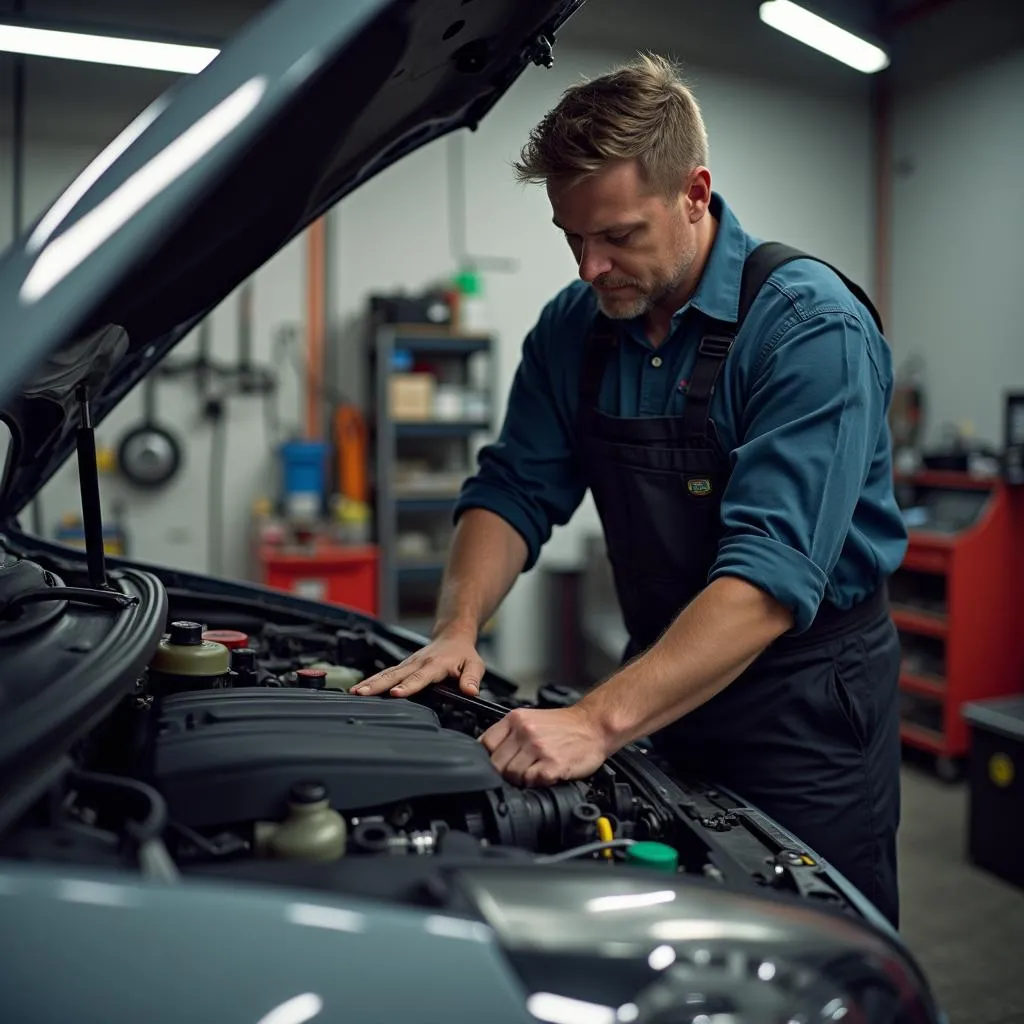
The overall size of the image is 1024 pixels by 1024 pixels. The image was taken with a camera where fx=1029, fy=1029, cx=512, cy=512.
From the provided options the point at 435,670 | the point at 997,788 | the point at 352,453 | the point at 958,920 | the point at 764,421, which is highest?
the point at 352,453

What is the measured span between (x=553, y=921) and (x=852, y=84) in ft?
19.9

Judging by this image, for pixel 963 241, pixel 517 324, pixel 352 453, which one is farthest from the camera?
pixel 517 324

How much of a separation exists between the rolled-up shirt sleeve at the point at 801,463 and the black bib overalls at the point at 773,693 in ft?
0.41

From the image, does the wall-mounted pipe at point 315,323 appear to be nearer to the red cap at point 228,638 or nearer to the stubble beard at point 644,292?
the red cap at point 228,638

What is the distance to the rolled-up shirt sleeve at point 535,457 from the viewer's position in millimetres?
1850

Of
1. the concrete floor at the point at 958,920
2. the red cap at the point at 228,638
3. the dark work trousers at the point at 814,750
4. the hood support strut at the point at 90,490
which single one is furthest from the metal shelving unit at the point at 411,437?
the hood support strut at the point at 90,490

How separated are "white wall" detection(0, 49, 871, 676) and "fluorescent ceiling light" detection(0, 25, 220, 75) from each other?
73 centimetres

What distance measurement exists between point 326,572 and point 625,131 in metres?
3.27

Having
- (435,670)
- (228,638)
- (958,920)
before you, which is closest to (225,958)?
(435,670)

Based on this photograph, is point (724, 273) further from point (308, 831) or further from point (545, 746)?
point (308, 831)

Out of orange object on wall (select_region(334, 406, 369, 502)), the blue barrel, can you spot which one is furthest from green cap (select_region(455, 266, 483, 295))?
the blue barrel

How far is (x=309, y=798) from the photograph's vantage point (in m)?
1.00

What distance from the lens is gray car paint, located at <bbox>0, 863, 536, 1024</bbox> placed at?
75cm

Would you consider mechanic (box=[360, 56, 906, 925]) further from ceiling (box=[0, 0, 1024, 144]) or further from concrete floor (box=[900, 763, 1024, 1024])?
ceiling (box=[0, 0, 1024, 144])
